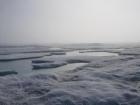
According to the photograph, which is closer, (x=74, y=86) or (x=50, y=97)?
(x=50, y=97)

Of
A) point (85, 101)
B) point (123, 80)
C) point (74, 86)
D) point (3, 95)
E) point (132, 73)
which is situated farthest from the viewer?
point (132, 73)

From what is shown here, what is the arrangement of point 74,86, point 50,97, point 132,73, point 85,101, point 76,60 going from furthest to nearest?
point 76,60 < point 132,73 < point 74,86 < point 50,97 < point 85,101

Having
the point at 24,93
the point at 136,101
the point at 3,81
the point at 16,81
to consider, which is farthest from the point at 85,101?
the point at 3,81

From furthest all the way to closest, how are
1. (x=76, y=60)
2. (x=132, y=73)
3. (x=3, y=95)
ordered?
(x=76, y=60) < (x=132, y=73) < (x=3, y=95)

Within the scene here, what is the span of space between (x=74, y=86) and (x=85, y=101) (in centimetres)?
84

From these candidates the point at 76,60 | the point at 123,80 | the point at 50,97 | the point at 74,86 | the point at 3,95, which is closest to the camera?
the point at 50,97

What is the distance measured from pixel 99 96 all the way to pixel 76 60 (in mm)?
5899

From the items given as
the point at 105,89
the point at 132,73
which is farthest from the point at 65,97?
the point at 132,73

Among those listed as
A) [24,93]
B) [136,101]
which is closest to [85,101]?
[136,101]

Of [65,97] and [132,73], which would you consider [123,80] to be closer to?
[132,73]

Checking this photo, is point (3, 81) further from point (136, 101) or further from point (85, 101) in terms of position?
point (136, 101)

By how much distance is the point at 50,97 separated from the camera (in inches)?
127

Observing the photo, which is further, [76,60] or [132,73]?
[76,60]

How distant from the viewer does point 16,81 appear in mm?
4426
